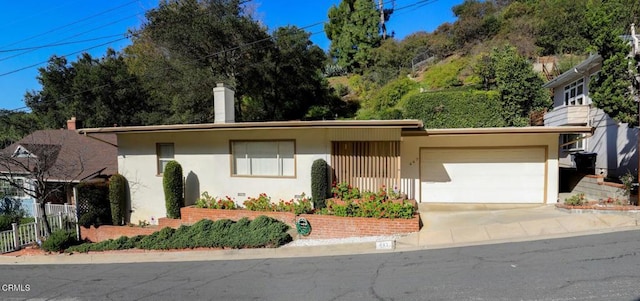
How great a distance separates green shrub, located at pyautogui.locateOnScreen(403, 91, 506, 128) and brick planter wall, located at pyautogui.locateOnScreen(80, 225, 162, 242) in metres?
15.5

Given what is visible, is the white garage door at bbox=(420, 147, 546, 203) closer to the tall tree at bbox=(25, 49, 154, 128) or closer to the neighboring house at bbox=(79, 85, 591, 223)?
the neighboring house at bbox=(79, 85, 591, 223)

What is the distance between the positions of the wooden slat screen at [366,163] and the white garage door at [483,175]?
178 centimetres

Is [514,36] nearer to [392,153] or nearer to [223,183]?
[392,153]

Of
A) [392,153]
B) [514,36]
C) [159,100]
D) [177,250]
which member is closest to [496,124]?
[392,153]

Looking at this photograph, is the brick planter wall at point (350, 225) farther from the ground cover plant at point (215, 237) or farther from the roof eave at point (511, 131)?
the roof eave at point (511, 131)

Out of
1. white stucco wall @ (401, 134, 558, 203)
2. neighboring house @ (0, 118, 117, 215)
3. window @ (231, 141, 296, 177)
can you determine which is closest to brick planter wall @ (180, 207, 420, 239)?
window @ (231, 141, 296, 177)

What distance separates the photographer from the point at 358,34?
40.3m

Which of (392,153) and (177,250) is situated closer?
(177,250)

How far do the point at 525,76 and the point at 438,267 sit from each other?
17.5m

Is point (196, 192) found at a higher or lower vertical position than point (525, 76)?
lower

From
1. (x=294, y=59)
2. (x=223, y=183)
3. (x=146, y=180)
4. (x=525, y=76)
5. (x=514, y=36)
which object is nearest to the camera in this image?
(x=223, y=183)

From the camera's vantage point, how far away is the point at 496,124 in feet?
62.1

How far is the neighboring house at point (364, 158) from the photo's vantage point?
10078 mm
